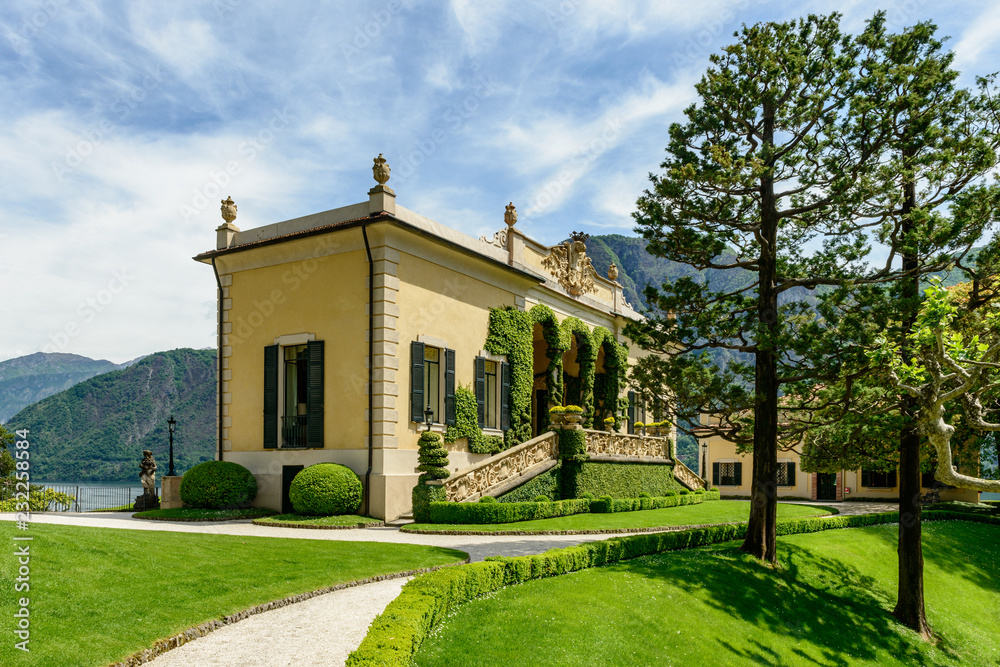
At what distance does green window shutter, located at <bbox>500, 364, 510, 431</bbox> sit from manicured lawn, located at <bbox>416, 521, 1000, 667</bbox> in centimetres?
1015

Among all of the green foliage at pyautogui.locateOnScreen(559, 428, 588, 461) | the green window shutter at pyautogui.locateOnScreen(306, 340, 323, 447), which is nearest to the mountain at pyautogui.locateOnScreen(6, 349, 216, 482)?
the green window shutter at pyautogui.locateOnScreen(306, 340, 323, 447)

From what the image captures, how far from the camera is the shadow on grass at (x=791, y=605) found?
1348 cm

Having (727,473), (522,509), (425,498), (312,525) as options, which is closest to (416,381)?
(425,498)

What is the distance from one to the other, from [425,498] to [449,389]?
15.6 feet

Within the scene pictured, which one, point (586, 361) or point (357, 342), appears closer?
point (357, 342)

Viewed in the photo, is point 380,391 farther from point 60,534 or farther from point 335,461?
point 60,534

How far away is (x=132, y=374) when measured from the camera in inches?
4195

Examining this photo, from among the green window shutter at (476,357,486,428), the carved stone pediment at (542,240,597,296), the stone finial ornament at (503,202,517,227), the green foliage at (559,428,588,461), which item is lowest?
the green foliage at (559,428,588,461)

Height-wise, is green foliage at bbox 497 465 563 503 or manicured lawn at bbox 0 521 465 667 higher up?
manicured lawn at bbox 0 521 465 667

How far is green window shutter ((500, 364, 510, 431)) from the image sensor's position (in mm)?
26078

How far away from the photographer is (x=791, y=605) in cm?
1505

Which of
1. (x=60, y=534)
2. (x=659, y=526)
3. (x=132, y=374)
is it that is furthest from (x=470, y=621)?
(x=132, y=374)

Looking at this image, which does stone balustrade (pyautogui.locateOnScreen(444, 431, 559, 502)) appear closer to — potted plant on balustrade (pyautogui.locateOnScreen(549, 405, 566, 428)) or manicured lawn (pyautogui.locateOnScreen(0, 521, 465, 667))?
potted plant on balustrade (pyautogui.locateOnScreen(549, 405, 566, 428))

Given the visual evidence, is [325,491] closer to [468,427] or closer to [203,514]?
[203,514]
